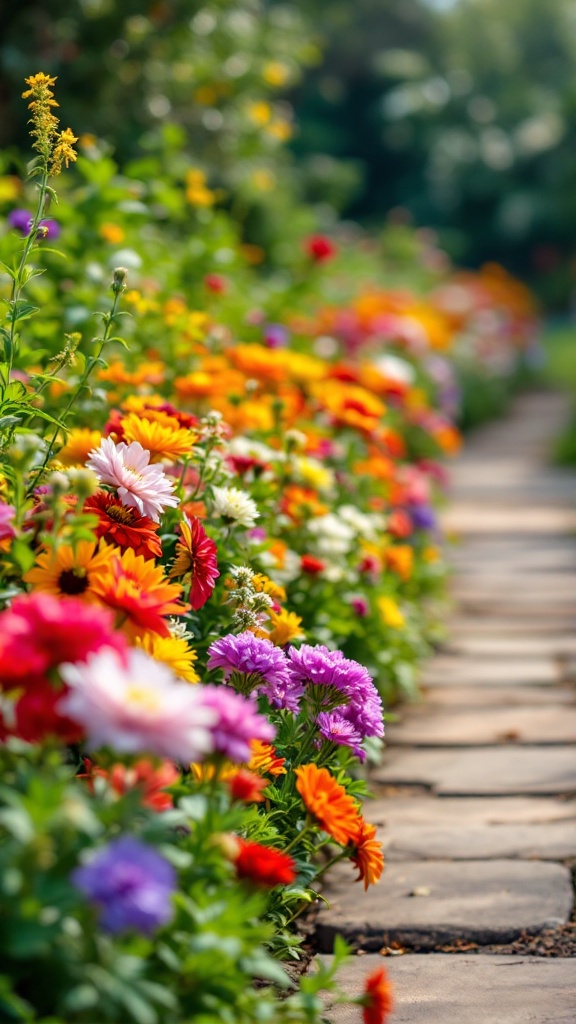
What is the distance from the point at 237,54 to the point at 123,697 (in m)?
5.13

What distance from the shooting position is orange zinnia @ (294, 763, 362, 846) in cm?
138

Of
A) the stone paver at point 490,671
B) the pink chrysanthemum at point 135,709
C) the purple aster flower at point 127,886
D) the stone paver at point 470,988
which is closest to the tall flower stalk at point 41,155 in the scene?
the pink chrysanthemum at point 135,709

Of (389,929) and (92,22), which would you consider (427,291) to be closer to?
(92,22)

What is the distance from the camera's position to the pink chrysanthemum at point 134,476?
1.55 m

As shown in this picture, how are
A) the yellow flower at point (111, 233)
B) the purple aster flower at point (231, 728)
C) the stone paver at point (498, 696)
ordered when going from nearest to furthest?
the purple aster flower at point (231, 728)
the stone paver at point (498, 696)
the yellow flower at point (111, 233)

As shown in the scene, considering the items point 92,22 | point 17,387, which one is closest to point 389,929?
point 17,387

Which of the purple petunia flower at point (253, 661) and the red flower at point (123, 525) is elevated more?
the red flower at point (123, 525)

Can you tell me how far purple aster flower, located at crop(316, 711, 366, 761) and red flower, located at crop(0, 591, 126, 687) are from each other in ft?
1.98

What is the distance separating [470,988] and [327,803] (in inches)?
21.4

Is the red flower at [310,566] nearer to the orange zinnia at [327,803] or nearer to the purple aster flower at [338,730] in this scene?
the purple aster flower at [338,730]

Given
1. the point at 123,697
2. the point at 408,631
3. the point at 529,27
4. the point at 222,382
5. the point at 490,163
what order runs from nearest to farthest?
the point at 123,697
the point at 222,382
the point at 408,631
the point at 490,163
the point at 529,27

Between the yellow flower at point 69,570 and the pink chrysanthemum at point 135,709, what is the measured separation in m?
0.35

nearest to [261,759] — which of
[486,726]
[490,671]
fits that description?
[486,726]

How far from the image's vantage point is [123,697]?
97cm
